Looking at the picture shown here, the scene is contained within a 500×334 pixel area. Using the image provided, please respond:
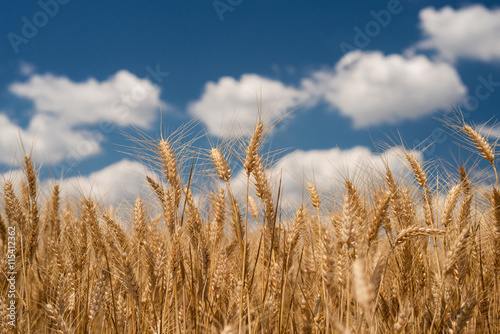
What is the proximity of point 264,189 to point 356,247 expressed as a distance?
74 cm

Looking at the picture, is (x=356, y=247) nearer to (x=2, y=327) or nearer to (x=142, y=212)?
(x=142, y=212)

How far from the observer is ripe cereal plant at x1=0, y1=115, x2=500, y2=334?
87.4 inches

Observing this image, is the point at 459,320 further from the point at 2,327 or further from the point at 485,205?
the point at 2,327

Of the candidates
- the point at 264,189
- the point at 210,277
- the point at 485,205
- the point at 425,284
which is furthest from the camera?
the point at 485,205

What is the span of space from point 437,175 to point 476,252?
818 mm

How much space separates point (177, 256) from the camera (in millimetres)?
2270

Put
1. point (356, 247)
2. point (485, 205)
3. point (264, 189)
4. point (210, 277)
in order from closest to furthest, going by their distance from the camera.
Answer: point (356, 247) < point (264, 189) < point (210, 277) < point (485, 205)

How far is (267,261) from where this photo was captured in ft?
8.74

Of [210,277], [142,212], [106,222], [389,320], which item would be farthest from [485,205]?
[106,222]

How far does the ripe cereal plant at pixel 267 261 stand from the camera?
2.22 metres

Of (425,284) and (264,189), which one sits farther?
(425,284)

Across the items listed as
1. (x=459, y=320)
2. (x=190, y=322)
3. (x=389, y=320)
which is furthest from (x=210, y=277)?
(x=459, y=320)

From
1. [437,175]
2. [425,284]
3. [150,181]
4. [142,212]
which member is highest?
[437,175]

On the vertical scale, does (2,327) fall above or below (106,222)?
below
